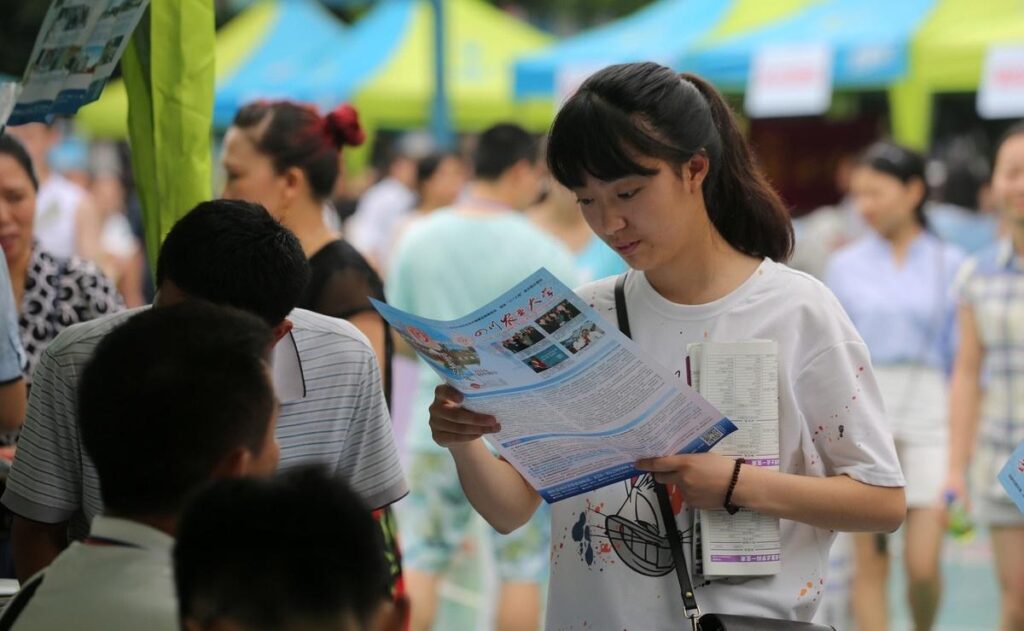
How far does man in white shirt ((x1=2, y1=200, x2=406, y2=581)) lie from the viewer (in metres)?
2.57

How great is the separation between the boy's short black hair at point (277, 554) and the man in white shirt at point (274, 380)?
96 cm

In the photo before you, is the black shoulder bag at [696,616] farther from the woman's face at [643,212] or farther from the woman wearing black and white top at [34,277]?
the woman wearing black and white top at [34,277]

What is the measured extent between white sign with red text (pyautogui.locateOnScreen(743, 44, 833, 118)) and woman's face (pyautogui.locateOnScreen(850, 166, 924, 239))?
186 inches

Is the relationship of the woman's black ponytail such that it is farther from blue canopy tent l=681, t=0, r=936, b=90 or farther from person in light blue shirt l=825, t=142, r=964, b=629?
blue canopy tent l=681, t=0, r=936, b=90

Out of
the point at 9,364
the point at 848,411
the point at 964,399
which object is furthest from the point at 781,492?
the point at 964,399

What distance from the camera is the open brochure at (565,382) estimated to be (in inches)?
94.0

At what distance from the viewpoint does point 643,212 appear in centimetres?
263

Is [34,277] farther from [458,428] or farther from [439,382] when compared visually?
[439,382]

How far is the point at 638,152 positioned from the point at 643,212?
0.33 ft

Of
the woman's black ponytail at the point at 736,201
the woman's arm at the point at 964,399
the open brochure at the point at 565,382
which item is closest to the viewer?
the open brochure at the point at 565,382

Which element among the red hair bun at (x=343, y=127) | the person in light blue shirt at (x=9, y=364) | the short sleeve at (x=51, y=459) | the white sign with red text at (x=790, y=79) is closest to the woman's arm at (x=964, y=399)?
the red hair bun at (x=343, y=127)

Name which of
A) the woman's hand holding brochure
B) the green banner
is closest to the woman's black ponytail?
the woman's hand holding brochure

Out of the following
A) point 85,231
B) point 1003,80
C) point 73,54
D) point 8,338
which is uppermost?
point 1003,80

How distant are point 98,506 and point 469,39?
789 inches
